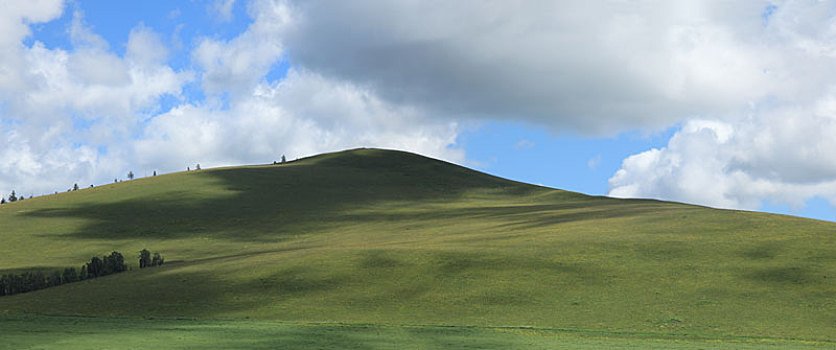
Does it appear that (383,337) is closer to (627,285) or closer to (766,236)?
(627,285)

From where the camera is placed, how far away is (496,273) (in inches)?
1918

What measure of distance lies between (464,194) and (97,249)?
68.9 meters

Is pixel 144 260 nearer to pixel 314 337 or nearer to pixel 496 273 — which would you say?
pixel 496 273

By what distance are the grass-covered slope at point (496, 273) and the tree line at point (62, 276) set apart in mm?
2210

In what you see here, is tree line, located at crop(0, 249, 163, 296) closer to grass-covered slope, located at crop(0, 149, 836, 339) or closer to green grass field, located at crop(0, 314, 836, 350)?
grass-covered slope, located at crop(0, 149, 836, 339)

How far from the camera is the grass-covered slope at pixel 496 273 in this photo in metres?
40.9

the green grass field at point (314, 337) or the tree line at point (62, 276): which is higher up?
A: the tree line at point (62, 276)

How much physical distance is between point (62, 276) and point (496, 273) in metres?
36.5

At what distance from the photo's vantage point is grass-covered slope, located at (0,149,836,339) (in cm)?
4091

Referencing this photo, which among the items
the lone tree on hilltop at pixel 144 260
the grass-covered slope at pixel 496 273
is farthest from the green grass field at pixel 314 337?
the lone tree on hilltop at pixel 144 260

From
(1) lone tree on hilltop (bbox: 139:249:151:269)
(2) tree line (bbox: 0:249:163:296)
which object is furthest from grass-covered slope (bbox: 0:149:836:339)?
(1) lone tree on hilltop (bbox: 139:249:151:269)

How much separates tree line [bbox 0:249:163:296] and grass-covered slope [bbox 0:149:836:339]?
87.0 inches

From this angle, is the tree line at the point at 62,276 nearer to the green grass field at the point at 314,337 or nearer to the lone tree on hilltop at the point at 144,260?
the lone tree on hilltop at the point at 144,260

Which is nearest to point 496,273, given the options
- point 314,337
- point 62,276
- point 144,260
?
point 314,337
